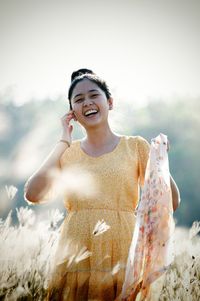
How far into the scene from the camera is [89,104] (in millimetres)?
2648

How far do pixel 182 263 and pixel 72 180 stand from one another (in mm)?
1249

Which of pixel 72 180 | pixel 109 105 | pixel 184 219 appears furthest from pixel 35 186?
pixel 184 219

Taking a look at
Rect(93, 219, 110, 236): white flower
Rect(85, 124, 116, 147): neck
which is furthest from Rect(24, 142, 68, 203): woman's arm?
Rect(93, 219, 110, 236): white flower

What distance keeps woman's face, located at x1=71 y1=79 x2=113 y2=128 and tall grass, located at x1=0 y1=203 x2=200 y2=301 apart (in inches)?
24.9

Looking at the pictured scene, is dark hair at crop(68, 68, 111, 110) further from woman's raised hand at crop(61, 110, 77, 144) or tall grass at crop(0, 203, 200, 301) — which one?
tall grass at crop(0, 203, 200, 301)

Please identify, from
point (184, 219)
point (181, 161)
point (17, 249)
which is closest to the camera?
point (17, 249)

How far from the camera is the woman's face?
104 inches

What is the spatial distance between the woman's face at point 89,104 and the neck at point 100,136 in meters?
0.05

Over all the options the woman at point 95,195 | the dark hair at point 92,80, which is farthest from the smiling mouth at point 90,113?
the dark hair at point 92,80

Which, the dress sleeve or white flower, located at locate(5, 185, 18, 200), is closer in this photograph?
white flower, located at locate(5, 185, 18, 200)

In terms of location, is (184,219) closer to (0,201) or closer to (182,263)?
(182,263)

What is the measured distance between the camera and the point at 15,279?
222 centimetres

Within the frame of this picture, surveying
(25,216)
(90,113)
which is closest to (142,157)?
(90,113)

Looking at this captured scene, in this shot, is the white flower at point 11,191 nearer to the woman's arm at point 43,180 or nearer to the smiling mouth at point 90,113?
the woman's arm at point 43,180
